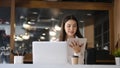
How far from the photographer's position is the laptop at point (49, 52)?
2287 millimetres

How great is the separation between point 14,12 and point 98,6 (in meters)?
1.64

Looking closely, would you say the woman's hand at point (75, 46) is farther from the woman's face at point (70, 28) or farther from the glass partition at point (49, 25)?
the glass partition at point (49, 25)

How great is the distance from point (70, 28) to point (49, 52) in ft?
2.89

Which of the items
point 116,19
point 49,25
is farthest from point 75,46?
point 116,19

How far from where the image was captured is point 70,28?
312cm

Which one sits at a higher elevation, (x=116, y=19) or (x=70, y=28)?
(x=116, y=19)

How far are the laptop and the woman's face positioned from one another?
2.61 feet

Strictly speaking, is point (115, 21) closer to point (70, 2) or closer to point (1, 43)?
point (70, 2)

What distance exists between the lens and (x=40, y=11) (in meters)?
5.09

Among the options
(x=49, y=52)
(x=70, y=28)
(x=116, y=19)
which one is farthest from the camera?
(x=116, y=19)

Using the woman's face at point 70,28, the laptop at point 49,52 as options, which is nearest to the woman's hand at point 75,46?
the laptop at point 49,52

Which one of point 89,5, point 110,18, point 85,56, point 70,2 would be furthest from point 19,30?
point 85,56

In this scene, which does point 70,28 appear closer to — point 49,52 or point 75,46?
point 75,46

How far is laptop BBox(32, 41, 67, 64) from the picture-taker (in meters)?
2.29
